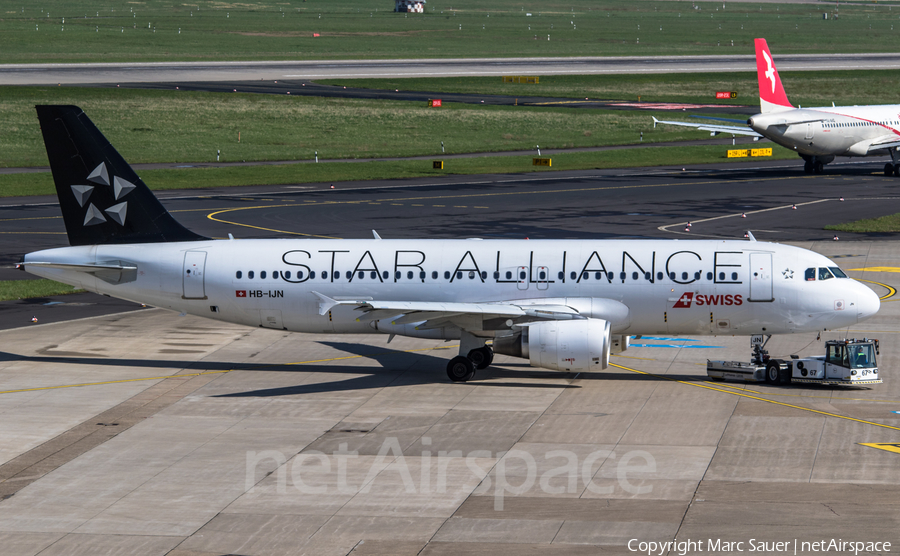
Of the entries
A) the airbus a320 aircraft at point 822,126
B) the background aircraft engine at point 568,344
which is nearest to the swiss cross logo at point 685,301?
the background aircraft engine at point 568,344

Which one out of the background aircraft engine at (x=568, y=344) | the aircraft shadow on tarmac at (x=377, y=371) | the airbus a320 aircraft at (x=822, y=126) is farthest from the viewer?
the airbus a320 aircraft at (x=822, y=126)

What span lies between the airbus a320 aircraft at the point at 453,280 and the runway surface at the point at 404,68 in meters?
103

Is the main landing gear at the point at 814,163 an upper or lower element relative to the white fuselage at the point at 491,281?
upper

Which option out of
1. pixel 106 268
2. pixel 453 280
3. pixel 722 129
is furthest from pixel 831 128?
pixel 106 268

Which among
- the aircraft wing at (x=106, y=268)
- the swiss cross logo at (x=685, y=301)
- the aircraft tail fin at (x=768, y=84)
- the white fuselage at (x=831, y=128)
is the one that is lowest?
the swiss cross logo at (x=685, y=301)

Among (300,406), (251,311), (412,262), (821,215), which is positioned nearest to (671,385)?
(412,262)

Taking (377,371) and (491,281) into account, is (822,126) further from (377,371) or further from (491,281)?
(377,371)

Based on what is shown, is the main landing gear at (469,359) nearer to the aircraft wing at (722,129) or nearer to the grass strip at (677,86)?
the aircraft wing at (722,129)

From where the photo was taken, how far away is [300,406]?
33531 mm

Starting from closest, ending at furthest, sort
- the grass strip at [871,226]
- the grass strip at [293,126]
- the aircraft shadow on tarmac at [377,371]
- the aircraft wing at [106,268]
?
the aircraft shadow on tarmac at [377,371], the aircraft wing at [106,268], the grass strip at [871,226], the grass strip at [293,126]

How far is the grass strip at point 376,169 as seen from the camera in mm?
84938

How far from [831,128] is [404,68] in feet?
293

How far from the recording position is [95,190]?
37.7 metres

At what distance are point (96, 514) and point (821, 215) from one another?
189 ft
